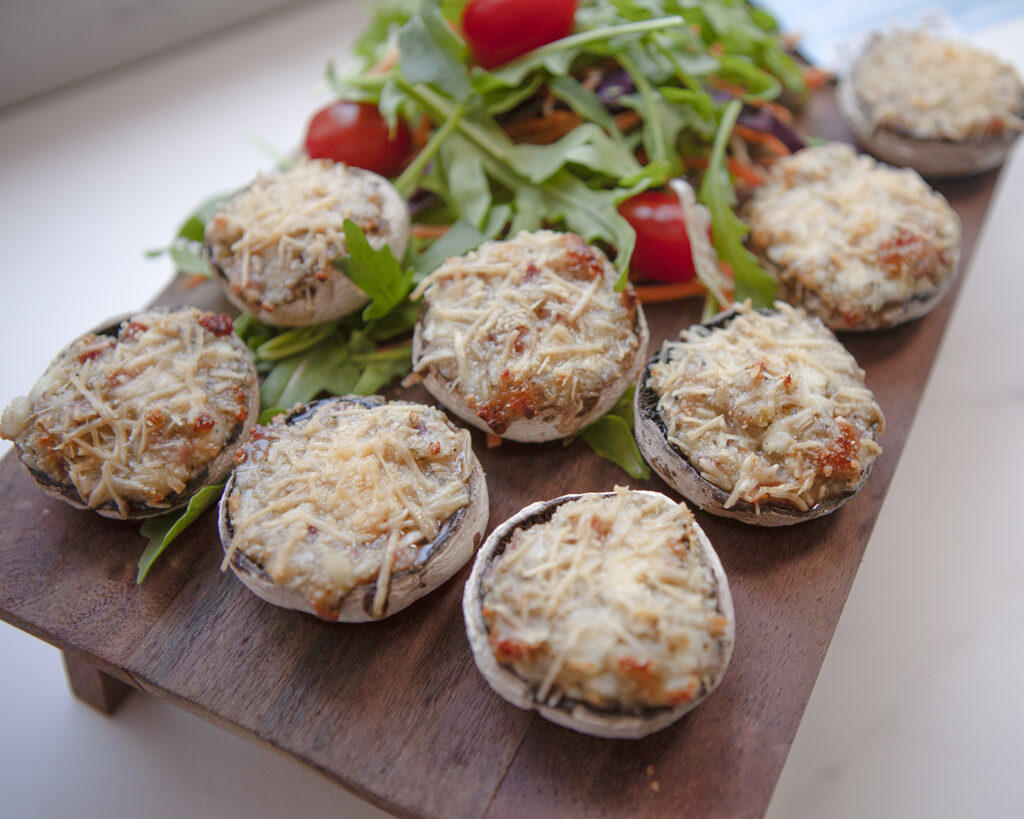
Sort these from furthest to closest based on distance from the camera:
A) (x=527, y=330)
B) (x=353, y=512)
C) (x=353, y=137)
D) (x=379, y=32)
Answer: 1. (x=379, y=32)
2. (x=353, y=137)
3. (x=527, y=330)
4. (x=353, y=512)

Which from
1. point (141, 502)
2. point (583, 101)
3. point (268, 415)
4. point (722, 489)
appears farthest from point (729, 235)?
point (141, 502)

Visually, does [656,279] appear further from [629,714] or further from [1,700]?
[1,700]

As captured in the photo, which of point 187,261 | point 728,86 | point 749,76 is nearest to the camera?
point 187,261

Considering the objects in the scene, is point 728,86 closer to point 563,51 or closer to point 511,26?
point 563,51

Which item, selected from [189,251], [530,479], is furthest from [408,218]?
[530,479]

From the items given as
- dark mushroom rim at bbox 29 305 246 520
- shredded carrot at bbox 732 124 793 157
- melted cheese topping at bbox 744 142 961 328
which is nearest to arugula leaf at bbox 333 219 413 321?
dark mushroom rim at bbox 29 305 246 520
